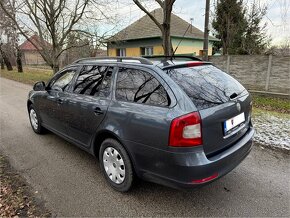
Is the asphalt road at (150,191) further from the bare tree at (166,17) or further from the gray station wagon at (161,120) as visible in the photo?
the bare tree at (166,17)

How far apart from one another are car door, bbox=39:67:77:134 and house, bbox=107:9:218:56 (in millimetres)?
13154

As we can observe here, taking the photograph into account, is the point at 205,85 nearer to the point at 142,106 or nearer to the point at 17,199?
the point at 142,106

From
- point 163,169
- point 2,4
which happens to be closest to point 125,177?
point 163,169

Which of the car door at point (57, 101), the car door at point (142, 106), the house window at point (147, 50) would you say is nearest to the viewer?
the car door at point (142, 106)

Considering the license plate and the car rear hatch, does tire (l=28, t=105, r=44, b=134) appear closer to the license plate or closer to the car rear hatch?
the car rear hatch

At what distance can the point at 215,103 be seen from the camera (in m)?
2.59

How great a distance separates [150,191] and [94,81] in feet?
5.64

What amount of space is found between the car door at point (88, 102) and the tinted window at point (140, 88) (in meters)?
0.22

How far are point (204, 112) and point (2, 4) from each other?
16.1 metres

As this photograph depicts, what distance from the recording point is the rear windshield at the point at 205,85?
2.54 meters

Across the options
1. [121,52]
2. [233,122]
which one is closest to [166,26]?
[233,122]

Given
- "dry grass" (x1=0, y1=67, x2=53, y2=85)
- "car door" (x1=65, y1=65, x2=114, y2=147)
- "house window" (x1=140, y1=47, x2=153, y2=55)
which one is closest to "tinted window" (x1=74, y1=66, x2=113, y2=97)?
"car door" (x1=65, y1=65, x2=114, y2=147)

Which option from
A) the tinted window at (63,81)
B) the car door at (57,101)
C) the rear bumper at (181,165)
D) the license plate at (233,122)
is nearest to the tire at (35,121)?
the car door at (57,101)

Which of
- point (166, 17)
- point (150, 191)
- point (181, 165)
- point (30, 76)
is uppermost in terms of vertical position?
point (166, 17)
